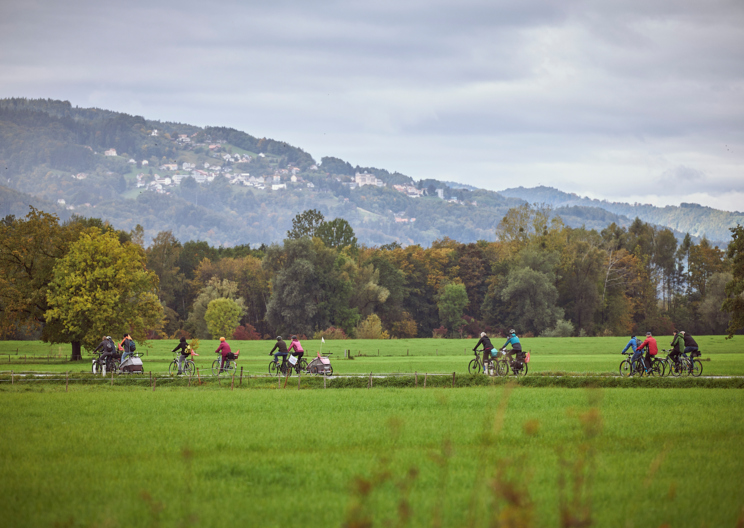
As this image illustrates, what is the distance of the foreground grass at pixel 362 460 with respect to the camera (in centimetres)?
882

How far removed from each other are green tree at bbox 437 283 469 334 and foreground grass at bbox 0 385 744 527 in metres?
78.5

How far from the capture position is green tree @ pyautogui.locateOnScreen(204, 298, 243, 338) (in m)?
83.6

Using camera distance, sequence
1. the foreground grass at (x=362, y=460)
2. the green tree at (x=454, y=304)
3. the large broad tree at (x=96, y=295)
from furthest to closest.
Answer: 1. the green tree at (x=454, y=304)
2. the large broad tree at (x=96, y=295)
3. the foreground grass at (x=362, y=460)

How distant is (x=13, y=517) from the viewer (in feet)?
29.0

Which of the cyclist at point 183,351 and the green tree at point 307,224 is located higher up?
the green tree at point 307,224

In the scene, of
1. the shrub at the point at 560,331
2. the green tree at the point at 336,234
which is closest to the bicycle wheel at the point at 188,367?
the shrub at the point at 560,331

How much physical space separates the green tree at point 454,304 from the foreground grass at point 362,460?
258 ft

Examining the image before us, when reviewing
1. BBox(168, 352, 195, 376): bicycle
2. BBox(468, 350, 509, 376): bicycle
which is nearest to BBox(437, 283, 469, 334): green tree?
BBox(468, 350, 509, 376): bicycle

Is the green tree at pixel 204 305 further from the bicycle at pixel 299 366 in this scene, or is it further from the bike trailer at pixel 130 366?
the bicycle at pixel 299 366

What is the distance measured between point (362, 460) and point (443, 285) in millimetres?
94550

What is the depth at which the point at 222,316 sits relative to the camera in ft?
273

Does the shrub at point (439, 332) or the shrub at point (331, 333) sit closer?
the shrub at point (331, 333)

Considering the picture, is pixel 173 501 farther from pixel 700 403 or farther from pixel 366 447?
pixel 700 403

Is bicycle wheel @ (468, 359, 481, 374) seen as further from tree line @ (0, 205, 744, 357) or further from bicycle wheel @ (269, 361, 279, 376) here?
tree line @ (0, 205, 744, 357)
